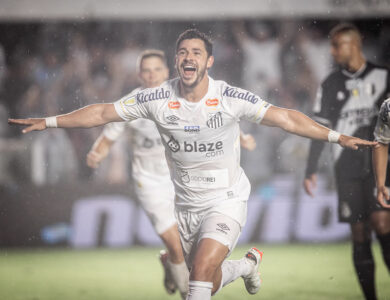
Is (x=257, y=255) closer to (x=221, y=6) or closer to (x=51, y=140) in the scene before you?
(x=221, y=6)

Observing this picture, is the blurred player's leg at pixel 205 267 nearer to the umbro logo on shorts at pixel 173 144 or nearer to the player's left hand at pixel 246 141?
the umbro logo on shorts at pixel 173 144

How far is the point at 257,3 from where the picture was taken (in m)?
5.73

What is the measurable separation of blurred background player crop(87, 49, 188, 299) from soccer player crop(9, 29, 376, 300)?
0.81 m

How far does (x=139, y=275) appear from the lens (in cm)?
595

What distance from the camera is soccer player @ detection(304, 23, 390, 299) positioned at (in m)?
4.68

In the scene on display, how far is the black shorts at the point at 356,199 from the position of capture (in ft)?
15.2

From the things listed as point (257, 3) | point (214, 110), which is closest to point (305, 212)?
point (257, 3)

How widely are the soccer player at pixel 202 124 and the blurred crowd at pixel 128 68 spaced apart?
106cm

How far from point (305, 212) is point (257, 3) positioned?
2714 mm

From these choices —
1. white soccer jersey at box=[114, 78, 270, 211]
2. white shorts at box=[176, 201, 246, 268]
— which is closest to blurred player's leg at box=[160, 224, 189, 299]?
white shorts at box=[176, 201, 246, 268]

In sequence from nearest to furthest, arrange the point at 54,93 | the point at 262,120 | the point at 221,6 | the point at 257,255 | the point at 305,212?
the point at 262,120
the point at 257,255
the point at 221,6
the point at 54,93
the point at 305,212

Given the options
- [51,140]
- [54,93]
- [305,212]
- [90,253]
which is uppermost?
[54,93]

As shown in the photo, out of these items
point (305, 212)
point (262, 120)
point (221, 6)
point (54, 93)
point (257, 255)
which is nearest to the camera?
point (262, 120)

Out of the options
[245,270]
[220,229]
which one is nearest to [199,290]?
[220,229]
